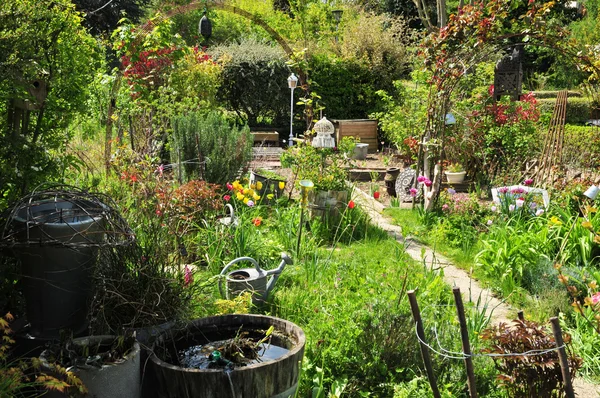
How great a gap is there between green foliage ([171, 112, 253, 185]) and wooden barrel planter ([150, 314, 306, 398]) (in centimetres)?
389

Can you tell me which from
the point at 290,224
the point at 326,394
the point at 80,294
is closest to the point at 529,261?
the point at 290,224

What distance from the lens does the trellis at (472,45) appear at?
625 cm

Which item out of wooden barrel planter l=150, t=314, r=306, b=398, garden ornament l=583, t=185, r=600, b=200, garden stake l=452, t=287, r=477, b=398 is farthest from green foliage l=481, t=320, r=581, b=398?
garden ornament l=583, t=185, r=600, b=200

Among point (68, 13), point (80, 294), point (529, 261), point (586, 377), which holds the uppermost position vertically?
point (68, 13)

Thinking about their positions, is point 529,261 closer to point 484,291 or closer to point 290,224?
point 484,291

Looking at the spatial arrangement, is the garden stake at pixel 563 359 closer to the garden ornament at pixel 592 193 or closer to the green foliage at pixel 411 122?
the garden ornament at pixel 592 193

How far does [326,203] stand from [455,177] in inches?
133

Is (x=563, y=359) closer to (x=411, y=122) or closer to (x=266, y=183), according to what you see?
(x=266, y=183)

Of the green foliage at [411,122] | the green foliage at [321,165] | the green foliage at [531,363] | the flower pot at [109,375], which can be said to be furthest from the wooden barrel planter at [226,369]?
the green foliage at [411,122]

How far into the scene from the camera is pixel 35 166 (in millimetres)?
3484

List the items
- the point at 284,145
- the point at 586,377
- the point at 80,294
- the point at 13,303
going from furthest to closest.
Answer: the point at 284,145 → the point at 586,377 → the point at 13,303 → the point at 80,294

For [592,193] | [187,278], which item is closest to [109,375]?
[187,278]

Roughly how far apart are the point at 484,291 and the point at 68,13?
156 inches

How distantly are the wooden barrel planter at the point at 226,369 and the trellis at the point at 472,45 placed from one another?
15.2ft
